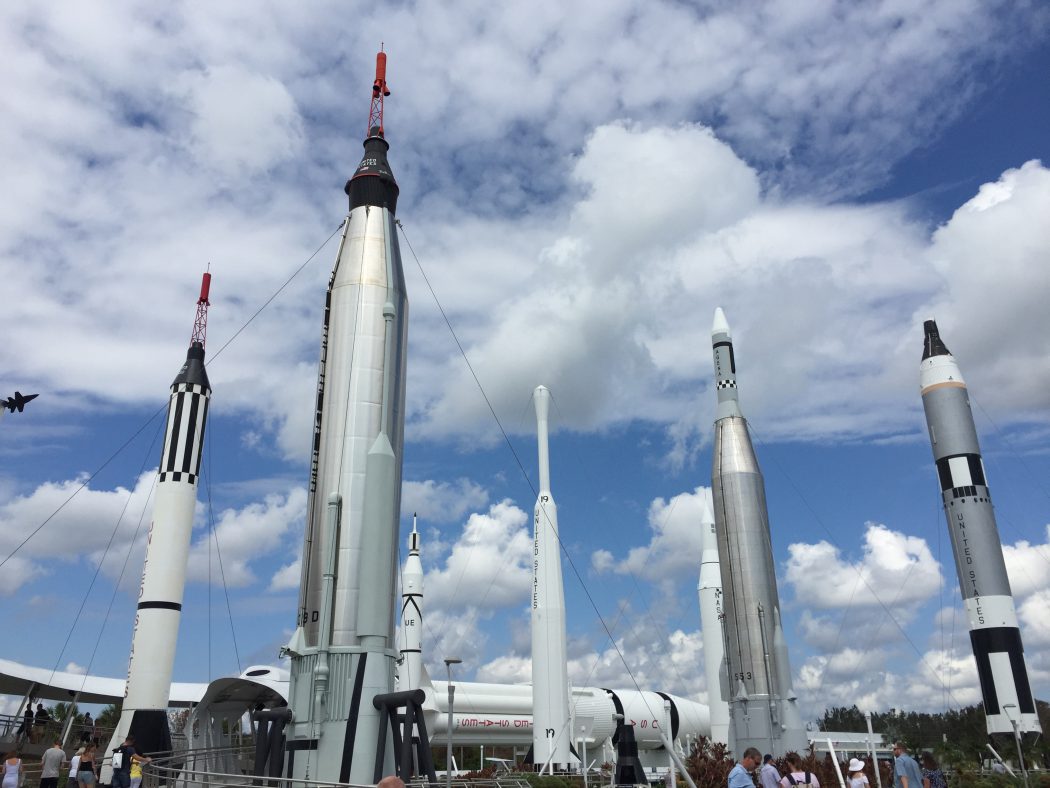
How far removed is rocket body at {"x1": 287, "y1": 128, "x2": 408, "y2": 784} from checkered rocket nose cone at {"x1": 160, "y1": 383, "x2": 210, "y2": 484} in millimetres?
8530

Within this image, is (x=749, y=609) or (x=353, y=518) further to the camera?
(x=749, y=609)

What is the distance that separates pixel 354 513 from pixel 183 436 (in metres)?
10.7

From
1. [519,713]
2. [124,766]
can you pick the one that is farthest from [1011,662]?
[124,766]

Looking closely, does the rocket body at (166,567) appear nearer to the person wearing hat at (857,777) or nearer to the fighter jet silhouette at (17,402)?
the fighter jet silhouette at (17,402)

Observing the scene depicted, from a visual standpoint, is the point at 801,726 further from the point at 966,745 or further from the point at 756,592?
the point at 966,745

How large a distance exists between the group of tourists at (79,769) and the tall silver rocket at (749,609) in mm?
16147

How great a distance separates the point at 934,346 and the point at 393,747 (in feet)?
72.9

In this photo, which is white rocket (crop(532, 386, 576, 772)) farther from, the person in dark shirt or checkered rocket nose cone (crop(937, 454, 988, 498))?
the person in dark shirt

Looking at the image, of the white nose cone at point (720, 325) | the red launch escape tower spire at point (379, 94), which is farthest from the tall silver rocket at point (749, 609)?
the red launch escape tower spire at point (379, 94)

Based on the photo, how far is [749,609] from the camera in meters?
24.4

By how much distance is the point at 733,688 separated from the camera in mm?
24281

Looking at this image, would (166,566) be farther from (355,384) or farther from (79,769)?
(355,384)

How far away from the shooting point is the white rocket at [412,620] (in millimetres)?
31641

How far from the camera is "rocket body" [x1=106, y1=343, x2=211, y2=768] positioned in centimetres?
2161
